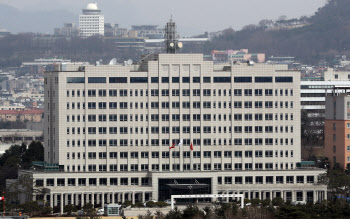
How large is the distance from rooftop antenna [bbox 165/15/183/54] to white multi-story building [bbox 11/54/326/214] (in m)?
5.30

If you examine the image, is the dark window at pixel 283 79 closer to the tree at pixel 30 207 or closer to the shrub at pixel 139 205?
the shrub at pixel 139 205

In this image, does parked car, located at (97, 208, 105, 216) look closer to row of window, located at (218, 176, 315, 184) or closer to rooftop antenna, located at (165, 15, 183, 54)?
row of window, located at (218, 176, 315, 184)

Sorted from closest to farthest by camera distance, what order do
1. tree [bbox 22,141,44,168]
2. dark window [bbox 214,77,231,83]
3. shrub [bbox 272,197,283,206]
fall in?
shrub [bbox 272,197,283,206]
dark window [bbox 214,77,231,83]
tree [bbox 22,141,44,168]

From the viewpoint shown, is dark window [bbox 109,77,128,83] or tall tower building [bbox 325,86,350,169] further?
tall tower building [bbox 325,86,350,169]

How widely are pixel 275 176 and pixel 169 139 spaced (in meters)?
12.6

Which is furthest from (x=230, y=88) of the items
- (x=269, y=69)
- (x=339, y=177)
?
(x=339, y=177)

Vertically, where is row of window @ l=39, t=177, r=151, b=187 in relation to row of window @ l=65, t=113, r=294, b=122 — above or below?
below

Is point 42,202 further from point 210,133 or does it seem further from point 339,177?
point 339,177

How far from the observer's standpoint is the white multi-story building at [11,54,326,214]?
142m

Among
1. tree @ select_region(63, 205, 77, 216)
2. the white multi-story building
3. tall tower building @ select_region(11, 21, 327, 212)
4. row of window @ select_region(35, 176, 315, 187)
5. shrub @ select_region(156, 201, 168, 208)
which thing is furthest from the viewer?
the white multi-story building

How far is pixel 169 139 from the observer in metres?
143

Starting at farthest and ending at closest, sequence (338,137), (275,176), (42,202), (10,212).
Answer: (338,137)
(275,176)
(42,202)
(10,212)

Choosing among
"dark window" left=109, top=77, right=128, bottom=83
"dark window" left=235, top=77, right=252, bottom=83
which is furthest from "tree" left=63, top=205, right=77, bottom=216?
"dark window" left=235, top=77, right=252, bottom=83

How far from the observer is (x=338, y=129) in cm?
15988
